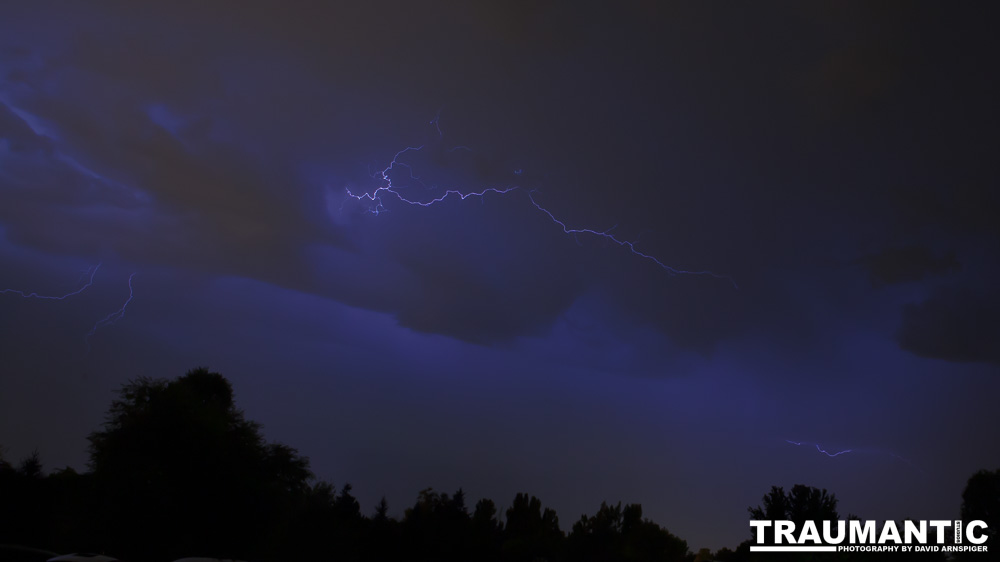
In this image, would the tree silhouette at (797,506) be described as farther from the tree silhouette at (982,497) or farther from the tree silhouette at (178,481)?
the tree silhouette at (178,481)

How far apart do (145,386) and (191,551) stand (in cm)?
588

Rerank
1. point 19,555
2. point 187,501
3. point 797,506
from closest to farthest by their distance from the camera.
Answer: point 19,555 → point 187,501 → point 797,506

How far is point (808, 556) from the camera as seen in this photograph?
16703mm

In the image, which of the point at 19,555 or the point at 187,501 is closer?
the point at 19,555

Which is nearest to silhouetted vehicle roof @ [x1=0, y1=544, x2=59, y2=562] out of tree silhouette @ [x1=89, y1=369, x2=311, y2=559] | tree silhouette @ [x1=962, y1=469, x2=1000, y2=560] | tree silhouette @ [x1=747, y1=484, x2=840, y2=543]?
tree silhouette @ [x1=89, y1=369, x2=311, y2=559]

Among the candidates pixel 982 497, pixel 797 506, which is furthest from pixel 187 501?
pixel 982 497

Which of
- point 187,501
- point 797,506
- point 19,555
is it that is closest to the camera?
point 19,555

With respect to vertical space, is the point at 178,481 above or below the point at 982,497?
below

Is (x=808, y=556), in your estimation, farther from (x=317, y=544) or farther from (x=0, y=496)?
(x=0, y=496)

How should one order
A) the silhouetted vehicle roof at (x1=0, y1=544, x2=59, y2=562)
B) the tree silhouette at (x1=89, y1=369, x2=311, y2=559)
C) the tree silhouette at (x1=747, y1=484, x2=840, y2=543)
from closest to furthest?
the silhouetted vehicle roof at (x1=0, y1=544, x2=59, y2=562), the tree silhouette at (x1=89, y1=369, x2=311, y2=559), the tree silhouette at (x1=747, y1=484, x2=840, y2=543)

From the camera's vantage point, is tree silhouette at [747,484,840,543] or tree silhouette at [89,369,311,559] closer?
tree silhouette at [89,369,311,559]

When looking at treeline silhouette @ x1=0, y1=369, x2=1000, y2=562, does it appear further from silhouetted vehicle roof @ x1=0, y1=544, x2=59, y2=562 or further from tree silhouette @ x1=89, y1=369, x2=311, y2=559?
silhouetted vehicle roof @ x1=0, y1=544, x2=59, y2=562

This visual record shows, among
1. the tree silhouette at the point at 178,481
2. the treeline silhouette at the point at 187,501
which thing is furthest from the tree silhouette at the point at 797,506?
the tree silhouette at the point at 178,481

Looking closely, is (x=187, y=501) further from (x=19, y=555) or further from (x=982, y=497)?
(x=982, y=497)
